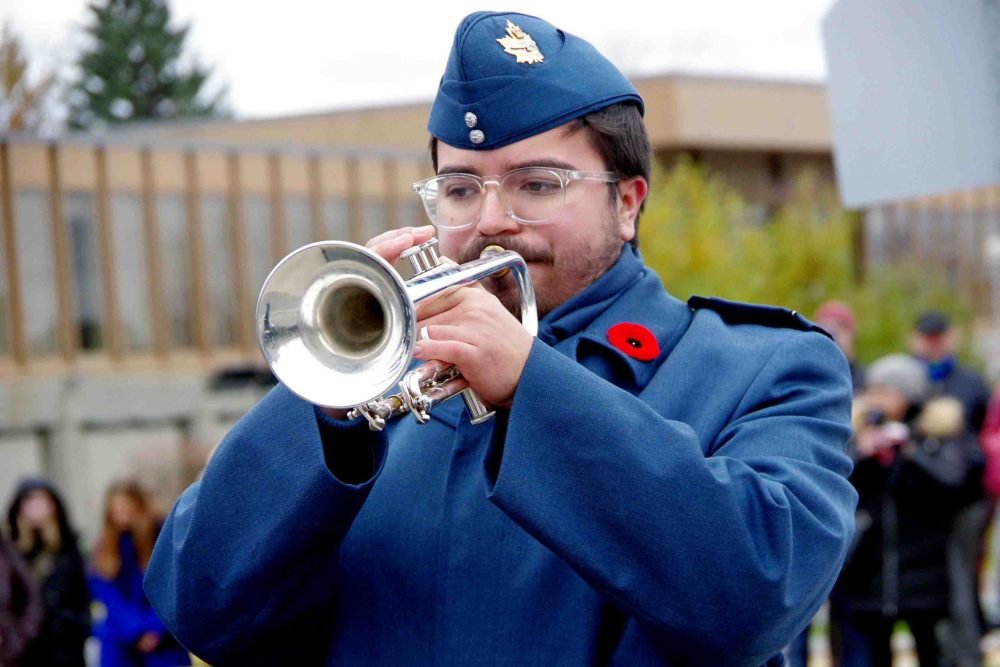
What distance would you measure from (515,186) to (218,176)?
82.9ft

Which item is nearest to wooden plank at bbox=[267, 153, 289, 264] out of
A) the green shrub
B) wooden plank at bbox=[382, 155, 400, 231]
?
wooden plank at bbox=[382, 155, 400, 231]

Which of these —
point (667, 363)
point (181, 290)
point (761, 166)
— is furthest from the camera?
point (761, 166)

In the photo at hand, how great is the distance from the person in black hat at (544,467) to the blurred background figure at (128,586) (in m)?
5.97

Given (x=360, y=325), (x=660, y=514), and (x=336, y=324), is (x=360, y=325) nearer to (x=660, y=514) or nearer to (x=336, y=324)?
(x=336, y=324)

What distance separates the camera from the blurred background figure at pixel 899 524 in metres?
8.35

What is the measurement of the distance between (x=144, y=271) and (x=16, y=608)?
61.3ft

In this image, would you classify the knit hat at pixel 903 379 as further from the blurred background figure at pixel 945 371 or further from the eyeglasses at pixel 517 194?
the eyeglasses at pixel 517 194

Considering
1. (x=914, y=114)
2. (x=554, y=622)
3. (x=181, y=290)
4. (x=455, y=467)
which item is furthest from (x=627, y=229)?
(x=181, y=290)

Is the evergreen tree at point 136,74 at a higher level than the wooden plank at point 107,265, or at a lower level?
higher

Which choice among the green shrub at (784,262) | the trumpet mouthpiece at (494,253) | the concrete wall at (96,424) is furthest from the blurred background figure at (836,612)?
the green shrub at (784,262)

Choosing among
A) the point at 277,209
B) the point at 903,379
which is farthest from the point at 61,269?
the point at 903,379

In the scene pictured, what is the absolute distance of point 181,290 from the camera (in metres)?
27.2

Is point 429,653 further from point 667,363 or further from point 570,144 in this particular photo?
point 570,144

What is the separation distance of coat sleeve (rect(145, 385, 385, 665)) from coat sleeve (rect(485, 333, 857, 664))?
0.98ft
